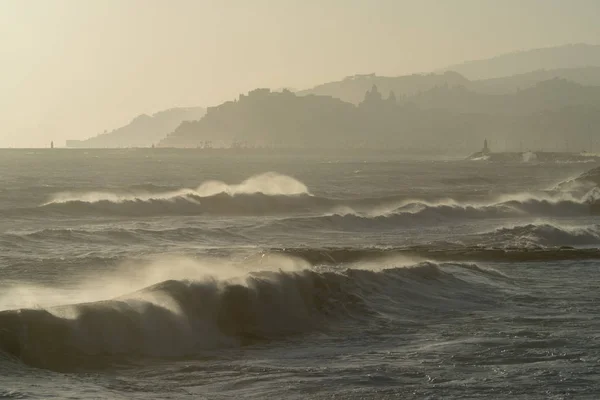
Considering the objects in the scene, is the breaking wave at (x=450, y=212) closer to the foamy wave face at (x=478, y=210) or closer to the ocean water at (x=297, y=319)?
the foamy wave face at (x=478, y=210)

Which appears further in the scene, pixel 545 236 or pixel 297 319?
pixel 545 236

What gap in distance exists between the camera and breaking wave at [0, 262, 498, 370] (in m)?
16.7

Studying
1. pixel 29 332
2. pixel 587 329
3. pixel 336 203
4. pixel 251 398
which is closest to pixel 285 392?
pixel 251 398

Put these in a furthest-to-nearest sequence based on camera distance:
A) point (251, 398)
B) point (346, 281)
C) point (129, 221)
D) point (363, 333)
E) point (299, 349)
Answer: point (129, 221), point (346, 281), point (363, 333), point (299, 349), point (251, 398)

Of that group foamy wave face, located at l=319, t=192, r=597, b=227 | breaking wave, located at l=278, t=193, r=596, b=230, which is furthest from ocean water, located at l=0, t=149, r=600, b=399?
foamy wave face, located at l=319, t=192, r=597, b=227

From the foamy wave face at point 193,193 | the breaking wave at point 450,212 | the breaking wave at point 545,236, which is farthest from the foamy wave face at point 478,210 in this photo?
the breaking wave at point 545,236

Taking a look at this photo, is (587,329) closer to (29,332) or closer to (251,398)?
(251,398)

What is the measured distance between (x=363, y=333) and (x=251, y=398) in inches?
219

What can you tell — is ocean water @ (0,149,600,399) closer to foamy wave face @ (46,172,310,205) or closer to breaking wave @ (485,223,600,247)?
breaking wave @ (485,223,600,247)

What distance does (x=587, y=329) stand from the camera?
1866cm

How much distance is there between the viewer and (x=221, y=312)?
1975 cm

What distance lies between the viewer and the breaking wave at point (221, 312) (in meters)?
16.7

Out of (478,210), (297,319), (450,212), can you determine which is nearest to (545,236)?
(450,212)

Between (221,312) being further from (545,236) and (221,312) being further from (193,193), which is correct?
(193,193)
